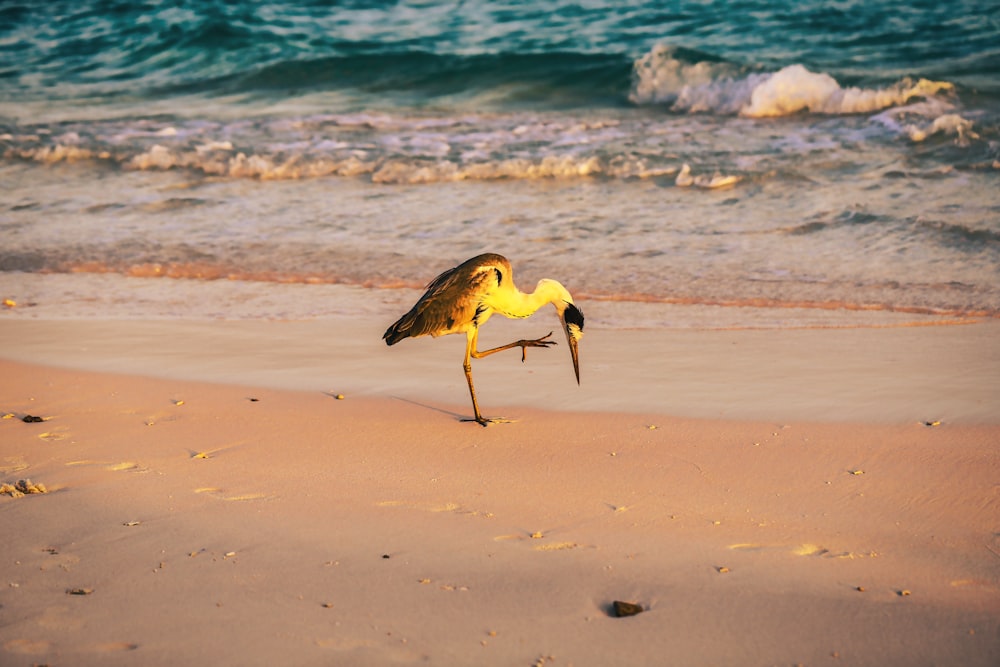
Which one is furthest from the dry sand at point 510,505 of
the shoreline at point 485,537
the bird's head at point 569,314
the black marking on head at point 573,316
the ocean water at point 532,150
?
the ocean water at point 532,150

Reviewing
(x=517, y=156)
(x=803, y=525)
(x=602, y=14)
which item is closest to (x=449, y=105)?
(x=517, y=156)

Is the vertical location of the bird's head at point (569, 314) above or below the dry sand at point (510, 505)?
above

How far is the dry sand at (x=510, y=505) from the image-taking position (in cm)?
349

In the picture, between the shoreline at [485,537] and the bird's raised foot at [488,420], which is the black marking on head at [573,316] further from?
the bird's raised foot at [488,420]

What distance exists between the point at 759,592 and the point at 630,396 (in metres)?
2.50

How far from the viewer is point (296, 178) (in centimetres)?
1373

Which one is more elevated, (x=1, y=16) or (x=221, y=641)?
(x=1, y=16)

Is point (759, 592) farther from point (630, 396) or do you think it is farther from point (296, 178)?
point (296, 178)

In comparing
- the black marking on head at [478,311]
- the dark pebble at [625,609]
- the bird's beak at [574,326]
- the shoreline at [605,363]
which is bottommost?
the shoreline at [605,363]

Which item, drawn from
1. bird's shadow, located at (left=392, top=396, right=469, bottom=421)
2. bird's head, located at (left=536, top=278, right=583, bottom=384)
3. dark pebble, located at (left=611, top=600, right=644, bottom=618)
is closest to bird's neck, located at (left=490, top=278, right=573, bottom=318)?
bird's head, located at (left=536, top=278, right=583, bottom=384)

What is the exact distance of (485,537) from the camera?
4246 mm

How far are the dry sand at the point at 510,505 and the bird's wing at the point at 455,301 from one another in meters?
0.44

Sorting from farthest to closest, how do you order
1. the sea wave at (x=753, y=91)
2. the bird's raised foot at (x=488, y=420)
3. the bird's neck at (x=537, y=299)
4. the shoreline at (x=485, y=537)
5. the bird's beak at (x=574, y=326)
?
1. the sea wave at (x=753, y=91)
2. the bird's neck at (x=537, y=299)
3. the bird's beak at (x=574, y=326)
4. the bird's raised foot at (x=488, y=420)
5. the shoreline at (x=485, y=537)

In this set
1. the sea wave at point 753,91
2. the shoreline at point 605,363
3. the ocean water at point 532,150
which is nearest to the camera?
the shoreline at point 605,363
